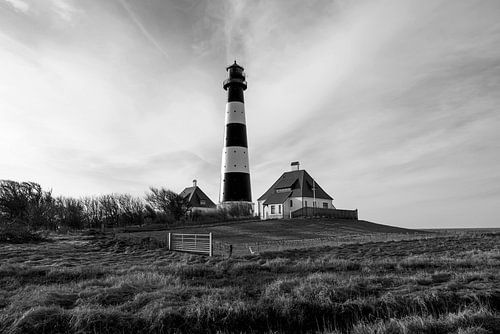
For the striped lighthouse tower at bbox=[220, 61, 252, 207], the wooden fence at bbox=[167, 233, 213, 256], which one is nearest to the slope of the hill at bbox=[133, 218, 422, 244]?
the striped lighthouse tower at bbox=[220, 61, 252, 207]

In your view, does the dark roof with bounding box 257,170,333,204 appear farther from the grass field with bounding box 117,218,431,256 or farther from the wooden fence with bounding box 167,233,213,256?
the wooden fence with bounding box 167,233,213,256

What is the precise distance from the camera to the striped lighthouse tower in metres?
40.8

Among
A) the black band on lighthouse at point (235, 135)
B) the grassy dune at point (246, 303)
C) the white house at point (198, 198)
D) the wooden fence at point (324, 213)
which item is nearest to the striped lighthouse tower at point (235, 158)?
the black band on lighthouse at point (235, 135)

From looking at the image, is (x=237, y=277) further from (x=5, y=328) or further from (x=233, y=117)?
(x=233, y=117)

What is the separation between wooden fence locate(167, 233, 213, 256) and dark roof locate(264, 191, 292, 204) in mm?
25598

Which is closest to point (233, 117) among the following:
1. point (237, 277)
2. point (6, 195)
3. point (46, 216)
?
point (46, 216)

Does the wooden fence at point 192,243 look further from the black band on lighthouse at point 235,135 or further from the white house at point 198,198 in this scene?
the white house at point 198,198

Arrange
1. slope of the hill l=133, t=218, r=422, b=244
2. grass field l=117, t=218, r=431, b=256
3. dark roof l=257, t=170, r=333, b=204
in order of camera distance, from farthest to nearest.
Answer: dark roof l=257, t=170, r=333, b=204 < slope of the hill l=133, t=218, r=422, b=244 < grass field l=117, t=218, r=431, b=256

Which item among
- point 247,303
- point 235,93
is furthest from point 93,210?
point 247,303

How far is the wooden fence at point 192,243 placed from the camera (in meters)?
17.1

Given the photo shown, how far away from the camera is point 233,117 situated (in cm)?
4166

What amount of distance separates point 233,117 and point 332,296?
115 feet

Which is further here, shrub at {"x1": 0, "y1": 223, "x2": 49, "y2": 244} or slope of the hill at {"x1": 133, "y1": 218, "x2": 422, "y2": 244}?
slope of the hill at {"x1": 133, "y1": 218, "x2": 422, "y2": 244}

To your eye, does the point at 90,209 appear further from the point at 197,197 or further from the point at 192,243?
the point at 192,243
